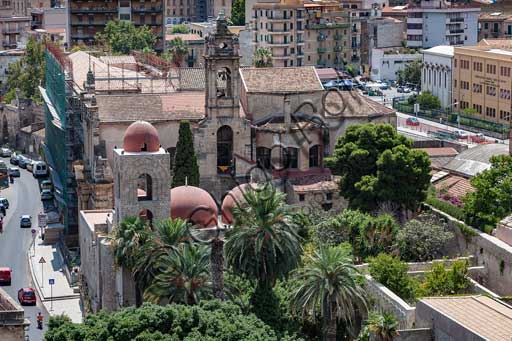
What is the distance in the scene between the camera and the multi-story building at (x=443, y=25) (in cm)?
15938

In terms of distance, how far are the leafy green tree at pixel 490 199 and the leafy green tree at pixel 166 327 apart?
14823 mm

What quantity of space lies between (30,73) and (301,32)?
31745 mm

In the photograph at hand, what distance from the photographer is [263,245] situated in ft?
180

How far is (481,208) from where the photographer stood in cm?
6281

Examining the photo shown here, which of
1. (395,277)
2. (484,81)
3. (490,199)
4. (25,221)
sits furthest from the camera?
(484,81)

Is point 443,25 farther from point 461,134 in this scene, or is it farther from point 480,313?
point 480,313

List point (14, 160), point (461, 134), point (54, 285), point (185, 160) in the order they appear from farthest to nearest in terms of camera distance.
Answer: point (14, 160)
point (461, 134)
point (54, 285)
point (185, 160)

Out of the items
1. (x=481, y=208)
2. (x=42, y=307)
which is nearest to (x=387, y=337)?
(x=481, y=208)

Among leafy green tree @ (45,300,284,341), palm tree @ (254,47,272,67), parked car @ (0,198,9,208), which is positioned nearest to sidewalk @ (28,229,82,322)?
parked car @ (0,198,9,208)

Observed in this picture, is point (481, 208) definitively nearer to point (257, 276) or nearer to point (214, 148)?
point (257, 276)

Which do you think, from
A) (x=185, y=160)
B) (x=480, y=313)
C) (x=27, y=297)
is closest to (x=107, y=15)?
(x=185, y=160)

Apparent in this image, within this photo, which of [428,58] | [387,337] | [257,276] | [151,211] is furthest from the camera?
[428,58]

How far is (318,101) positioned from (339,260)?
25560 mm

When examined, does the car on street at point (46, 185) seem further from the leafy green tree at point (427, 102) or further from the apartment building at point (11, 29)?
the apartment building at point (11, 29)
